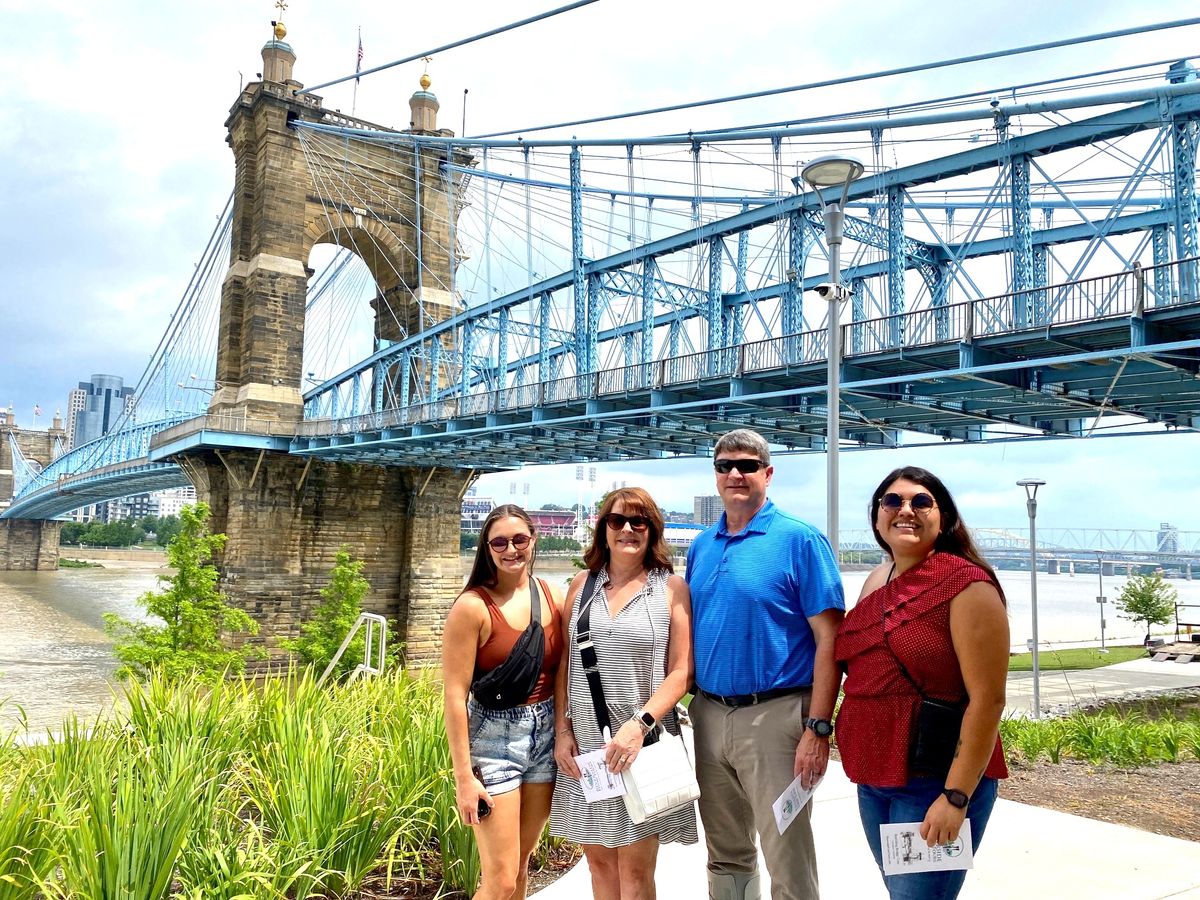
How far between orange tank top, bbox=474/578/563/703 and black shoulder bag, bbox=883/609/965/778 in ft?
3.62

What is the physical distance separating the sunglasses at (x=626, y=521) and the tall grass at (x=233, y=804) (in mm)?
1517

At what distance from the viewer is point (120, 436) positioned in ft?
158

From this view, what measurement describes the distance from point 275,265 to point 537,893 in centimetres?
2853

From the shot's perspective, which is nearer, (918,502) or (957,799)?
(957,799)

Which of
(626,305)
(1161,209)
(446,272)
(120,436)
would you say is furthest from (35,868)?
(120,436)

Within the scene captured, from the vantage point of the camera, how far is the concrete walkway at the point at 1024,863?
11.6 feet

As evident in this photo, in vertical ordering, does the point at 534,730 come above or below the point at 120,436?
below

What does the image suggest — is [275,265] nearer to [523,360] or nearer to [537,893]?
[523,360]

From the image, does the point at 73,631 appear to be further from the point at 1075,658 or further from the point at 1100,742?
the point at 1100,742

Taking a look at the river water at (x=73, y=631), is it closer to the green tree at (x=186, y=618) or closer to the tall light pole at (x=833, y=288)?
the tall light pole at (x=833, y=288)

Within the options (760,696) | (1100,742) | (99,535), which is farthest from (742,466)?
(99,535)

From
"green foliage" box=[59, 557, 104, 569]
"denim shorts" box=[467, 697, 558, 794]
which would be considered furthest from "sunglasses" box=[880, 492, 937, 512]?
"green foliage" box=[59, 557, 104, 569]

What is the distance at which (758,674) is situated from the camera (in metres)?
2.60

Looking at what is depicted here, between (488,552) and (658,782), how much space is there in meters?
0.87
